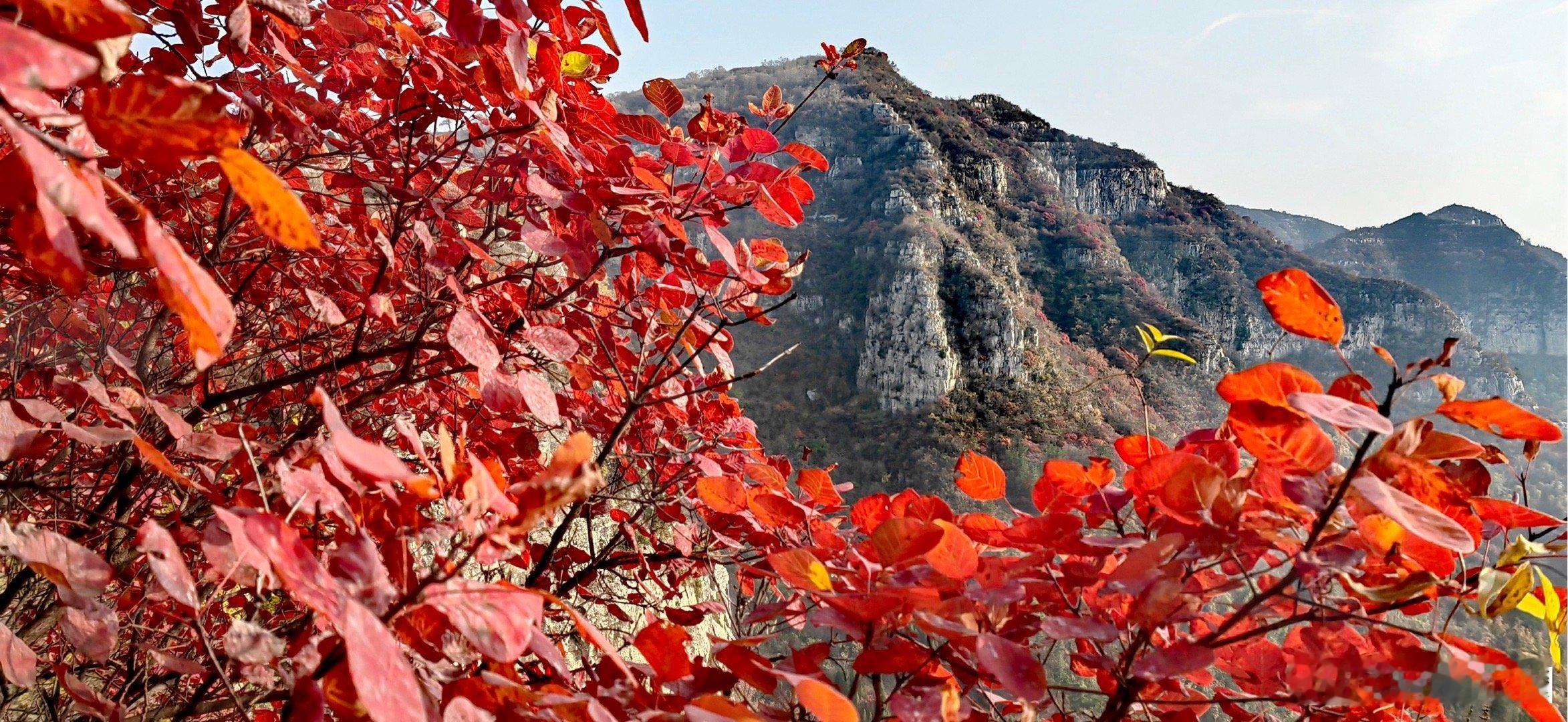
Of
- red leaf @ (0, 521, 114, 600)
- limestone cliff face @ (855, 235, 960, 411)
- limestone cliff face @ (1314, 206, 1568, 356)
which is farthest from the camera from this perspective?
limestone cliff face @ (1314, 206, 1568, 356)

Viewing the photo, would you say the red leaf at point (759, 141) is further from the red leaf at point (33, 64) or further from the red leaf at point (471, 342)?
the red leaf at point (33, 64)

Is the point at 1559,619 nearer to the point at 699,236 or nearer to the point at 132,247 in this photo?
the point at 132,247

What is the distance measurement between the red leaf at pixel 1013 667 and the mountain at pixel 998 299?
632 inches

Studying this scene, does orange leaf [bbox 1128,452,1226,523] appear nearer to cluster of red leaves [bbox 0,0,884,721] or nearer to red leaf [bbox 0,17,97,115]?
cluster of red leaves [bbox 0,0,884,721]

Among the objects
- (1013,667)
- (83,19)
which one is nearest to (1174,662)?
(1013,667)

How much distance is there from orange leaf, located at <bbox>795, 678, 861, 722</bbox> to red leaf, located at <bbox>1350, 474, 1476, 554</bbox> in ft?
1.02

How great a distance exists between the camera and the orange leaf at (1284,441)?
49 cm

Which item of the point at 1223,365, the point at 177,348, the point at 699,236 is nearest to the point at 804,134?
the point at 699,236

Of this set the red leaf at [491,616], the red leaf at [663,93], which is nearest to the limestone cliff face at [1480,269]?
the red leaf at [663,93]

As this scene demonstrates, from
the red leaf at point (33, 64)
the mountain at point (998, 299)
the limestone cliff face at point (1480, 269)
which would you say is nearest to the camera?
the red leaf at point (33, 64)

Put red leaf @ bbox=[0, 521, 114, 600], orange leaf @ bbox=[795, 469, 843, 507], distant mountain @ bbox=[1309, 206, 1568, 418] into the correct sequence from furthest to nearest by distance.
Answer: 1. distant mountain @ bbox=[1309, 206, 1568, 418]
2. orange leaf @ bbox=[795, 469, 843, 507]
3. red leaf @ bbox=[0, 521, 114, 600]

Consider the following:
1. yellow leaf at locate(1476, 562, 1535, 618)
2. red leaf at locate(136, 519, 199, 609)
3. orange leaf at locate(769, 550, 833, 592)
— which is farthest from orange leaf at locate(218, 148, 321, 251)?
yellow leaf at locate(1476, 562, 1535, 618)

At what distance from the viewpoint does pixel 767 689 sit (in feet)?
1.85

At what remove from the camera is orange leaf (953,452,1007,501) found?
0.80m
